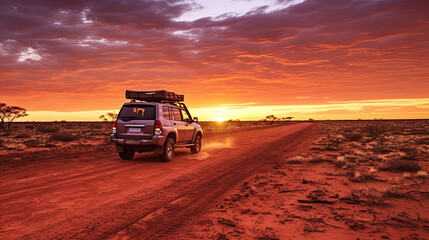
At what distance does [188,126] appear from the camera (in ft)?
41.2

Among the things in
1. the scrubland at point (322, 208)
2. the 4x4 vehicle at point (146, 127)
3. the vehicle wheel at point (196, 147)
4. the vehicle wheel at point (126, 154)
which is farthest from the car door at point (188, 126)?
the scrubland at point (322, 208)

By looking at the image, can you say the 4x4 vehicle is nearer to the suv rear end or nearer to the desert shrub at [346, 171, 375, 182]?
the suv rear end

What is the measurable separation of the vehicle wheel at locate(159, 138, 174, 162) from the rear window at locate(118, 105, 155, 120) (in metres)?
1.23

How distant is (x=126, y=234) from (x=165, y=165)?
6020 mm

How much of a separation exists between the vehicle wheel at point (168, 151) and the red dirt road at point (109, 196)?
47 cm

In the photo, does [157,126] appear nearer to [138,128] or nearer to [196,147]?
[138,128]

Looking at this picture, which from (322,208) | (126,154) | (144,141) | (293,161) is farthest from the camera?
(126,154)

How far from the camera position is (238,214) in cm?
482

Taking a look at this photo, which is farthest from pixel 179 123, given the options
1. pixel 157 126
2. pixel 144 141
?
pixel 144 141

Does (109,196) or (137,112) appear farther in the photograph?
(137,112)

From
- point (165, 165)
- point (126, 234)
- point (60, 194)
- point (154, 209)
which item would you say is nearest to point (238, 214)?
point (154, 209)

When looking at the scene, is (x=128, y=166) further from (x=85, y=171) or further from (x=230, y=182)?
(x=230, y=182)

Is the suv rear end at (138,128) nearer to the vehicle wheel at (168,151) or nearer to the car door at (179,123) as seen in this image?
the vehicle wheel at (168,151)

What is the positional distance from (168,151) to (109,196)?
15.8ft
